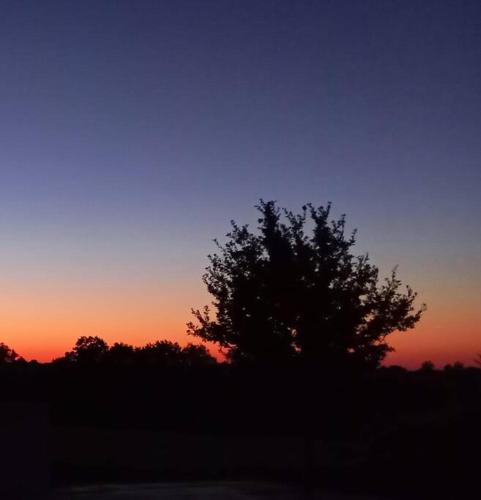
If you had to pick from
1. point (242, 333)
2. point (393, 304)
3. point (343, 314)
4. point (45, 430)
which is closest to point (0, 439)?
point (45, 430)

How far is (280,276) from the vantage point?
73.2 feet

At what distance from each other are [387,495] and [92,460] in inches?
487

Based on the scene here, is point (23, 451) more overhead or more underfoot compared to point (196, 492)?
more overhead

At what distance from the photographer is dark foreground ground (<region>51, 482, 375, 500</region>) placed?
16234 mm

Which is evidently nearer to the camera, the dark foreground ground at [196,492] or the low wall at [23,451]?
the dark foreground ground at [196,492]

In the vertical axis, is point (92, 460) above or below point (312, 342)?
below

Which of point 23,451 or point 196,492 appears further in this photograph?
point 23,451

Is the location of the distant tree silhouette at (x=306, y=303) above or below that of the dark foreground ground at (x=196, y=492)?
above

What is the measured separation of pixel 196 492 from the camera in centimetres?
1717

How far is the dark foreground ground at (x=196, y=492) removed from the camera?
1623 centimetres

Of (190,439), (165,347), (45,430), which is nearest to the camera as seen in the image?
(45,430)

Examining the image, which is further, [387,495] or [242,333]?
[242,333]

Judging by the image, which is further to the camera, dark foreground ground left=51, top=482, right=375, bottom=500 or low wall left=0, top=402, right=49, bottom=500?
low wall left=0, top=402, right=49, bottom=500

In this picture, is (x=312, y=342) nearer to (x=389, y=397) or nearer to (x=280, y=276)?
(x=280, y=276)
